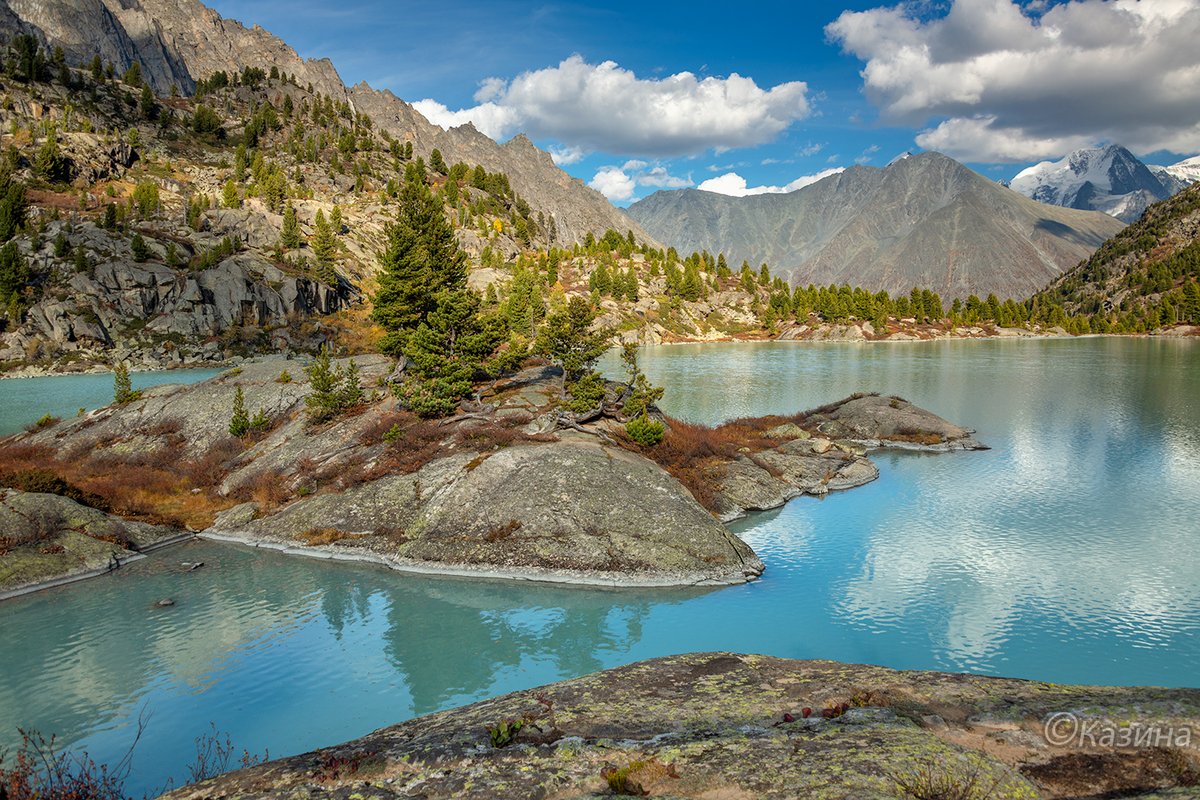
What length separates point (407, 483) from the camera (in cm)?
3828

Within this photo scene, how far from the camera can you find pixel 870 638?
85.1ft

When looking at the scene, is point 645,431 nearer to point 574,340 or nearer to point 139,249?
point 574,340

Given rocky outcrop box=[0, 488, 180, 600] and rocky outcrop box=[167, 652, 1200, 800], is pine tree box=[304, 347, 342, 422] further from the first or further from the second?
rocky outcrop box=[167, 652, 1200, 800]

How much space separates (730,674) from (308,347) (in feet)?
466

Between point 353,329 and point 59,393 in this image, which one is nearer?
point 59,393

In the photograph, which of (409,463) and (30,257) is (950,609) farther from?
(30,257)

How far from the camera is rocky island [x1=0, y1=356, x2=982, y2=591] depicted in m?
32.4

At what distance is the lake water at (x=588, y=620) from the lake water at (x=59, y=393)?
5173 cm

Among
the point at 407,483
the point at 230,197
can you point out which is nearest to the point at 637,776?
the point at 407,483

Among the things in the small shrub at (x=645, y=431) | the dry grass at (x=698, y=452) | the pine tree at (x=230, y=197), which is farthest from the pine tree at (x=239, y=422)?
the pine tree at (x=230, y=197)

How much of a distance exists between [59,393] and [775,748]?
115395mm

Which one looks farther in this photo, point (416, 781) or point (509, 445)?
point (509, 445)

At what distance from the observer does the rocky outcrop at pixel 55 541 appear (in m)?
31.0

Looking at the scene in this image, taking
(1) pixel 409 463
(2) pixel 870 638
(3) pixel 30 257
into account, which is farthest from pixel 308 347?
(2) pixel 870 638
